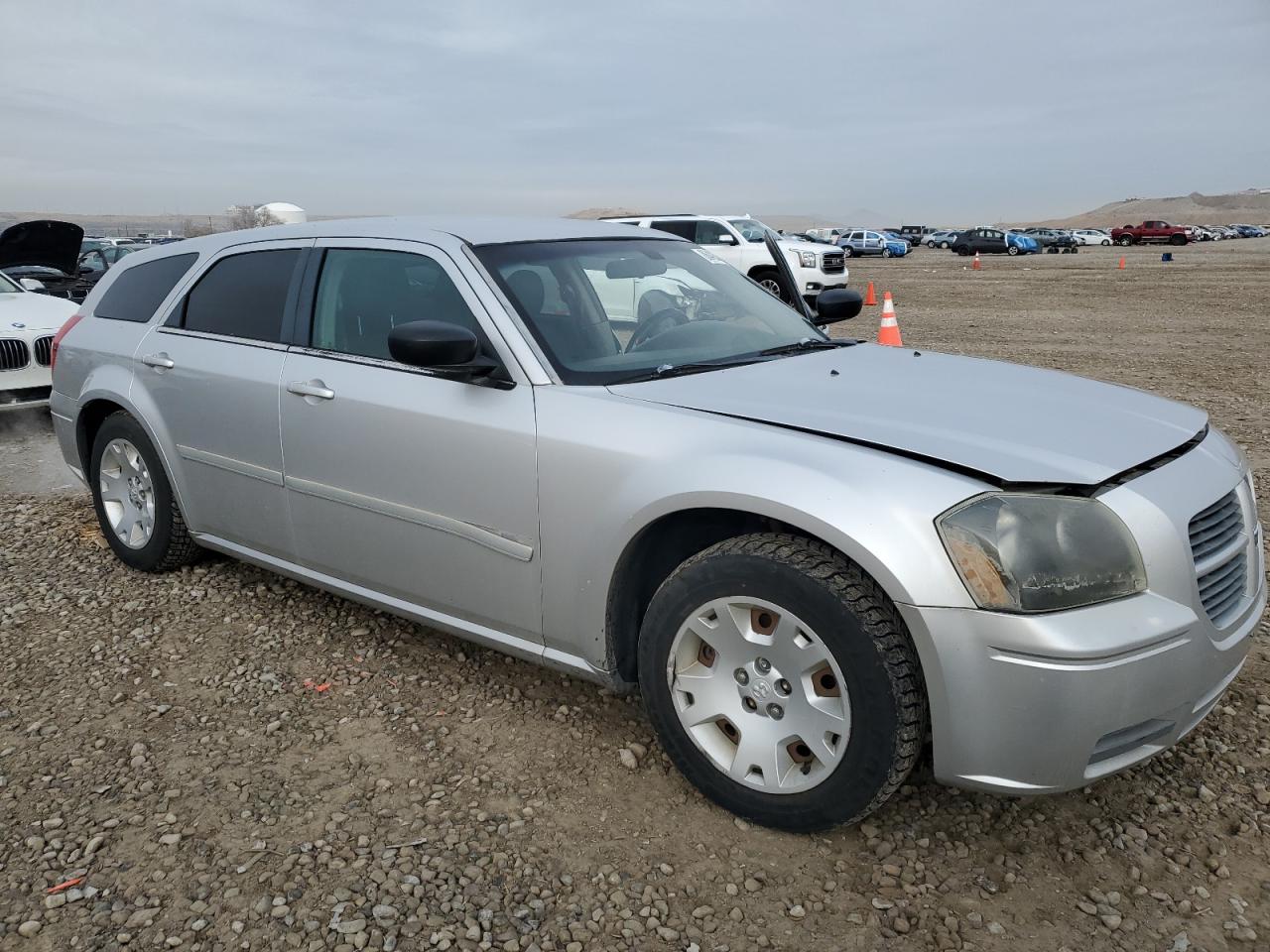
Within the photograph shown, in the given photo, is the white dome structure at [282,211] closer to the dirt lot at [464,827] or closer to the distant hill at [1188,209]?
the dirt lot at [464,827]

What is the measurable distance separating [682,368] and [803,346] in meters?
0.67

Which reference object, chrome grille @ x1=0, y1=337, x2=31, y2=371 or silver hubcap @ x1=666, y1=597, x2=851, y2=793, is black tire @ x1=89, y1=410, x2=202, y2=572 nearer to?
silver hubcap @ x1=666, y1=597, x2=851, y2=793

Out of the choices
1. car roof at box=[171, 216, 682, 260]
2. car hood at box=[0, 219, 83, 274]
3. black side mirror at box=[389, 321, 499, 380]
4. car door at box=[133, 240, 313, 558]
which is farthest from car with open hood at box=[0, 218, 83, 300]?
black side mirror at box=[389, 321, 499, 380]

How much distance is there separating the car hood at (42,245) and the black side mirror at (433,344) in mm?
10629

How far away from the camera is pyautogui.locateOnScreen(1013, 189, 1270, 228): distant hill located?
140625mm

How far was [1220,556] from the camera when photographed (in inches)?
101

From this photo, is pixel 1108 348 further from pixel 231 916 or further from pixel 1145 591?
pixel 231 916

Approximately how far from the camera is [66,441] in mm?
4957

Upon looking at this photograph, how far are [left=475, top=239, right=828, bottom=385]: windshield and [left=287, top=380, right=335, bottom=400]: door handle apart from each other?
28.4 inches

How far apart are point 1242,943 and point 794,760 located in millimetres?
1067

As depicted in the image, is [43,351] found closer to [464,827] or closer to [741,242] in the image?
[464,827]

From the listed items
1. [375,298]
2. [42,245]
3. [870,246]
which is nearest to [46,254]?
[42,245]

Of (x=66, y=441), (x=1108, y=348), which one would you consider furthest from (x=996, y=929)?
(x=1108, y=348)

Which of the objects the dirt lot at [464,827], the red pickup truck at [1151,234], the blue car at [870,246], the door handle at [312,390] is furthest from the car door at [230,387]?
the red pickup truck at [1151,234]
